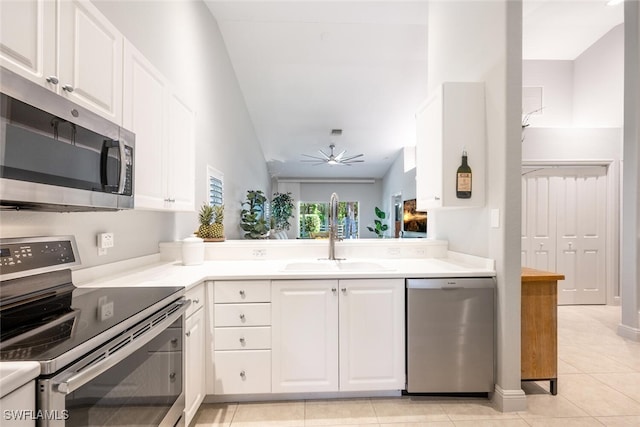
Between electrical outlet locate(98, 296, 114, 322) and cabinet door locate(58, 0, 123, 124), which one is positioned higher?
cabinet door locate(58, 0, 123, 124)

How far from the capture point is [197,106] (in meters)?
3.28

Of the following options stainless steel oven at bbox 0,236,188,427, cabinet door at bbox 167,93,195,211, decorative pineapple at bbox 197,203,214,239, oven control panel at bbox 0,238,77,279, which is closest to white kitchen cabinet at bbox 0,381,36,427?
stainless steel oven at bbox 0,236,188,427

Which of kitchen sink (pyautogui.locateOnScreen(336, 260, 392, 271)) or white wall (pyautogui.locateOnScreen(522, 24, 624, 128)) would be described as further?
white wall (pyautogui.locateOnScreen(522, 24, 624, 128))

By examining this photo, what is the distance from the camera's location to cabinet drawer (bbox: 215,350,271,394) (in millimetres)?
2008

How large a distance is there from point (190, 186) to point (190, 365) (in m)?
1.33

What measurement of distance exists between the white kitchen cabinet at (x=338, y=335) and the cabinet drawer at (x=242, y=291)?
0.22 ft

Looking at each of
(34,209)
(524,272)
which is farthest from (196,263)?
(524,272)

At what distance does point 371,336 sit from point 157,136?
192 centimetres

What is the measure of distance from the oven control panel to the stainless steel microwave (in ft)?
0.50

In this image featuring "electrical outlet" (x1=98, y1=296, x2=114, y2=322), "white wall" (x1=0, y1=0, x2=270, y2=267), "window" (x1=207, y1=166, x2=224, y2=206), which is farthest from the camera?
"window" (x1=207, y1=166, x2=224, y2=206)

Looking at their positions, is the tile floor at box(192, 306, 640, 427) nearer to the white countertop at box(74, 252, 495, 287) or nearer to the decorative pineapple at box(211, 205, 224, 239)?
the white countertop at box(74, 252, 495, 287)

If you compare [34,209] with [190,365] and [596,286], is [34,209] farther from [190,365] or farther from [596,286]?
[596,286]

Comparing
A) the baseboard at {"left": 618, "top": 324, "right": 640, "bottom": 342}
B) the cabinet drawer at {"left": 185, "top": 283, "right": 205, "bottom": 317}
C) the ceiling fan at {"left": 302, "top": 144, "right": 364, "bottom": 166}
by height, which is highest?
the ceiling fan at {"left": 302, "top": 144, "right": 364, "bottom": 166}

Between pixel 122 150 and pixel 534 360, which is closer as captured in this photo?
pixel 122 150
